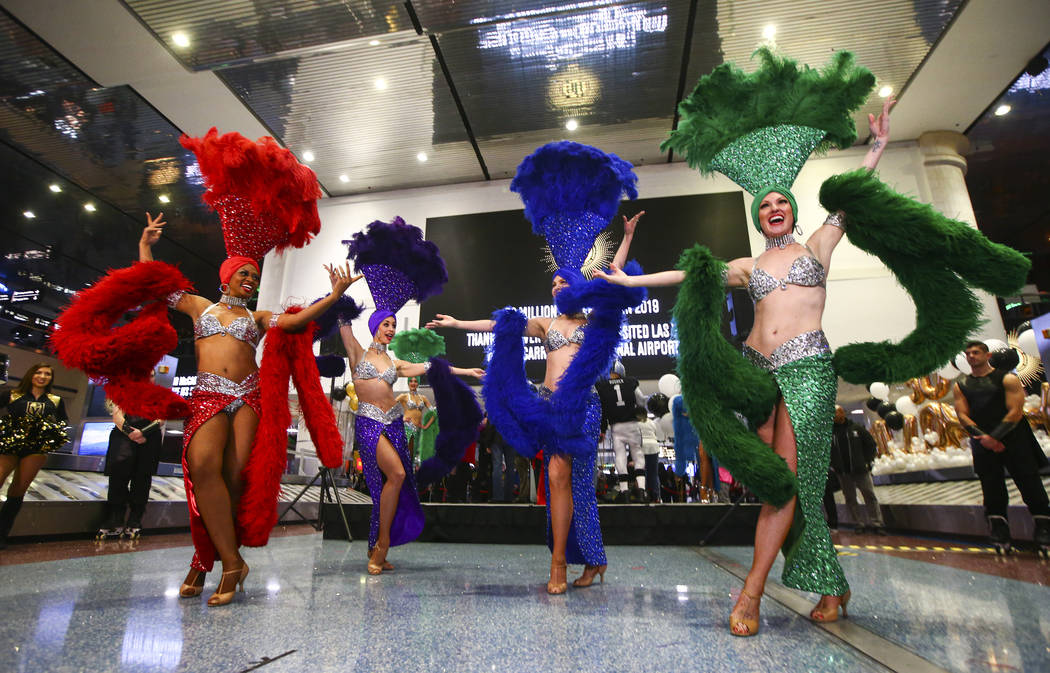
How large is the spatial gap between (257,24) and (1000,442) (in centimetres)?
868

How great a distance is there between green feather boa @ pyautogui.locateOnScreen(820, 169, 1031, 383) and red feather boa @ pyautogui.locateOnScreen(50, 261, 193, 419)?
3059mm

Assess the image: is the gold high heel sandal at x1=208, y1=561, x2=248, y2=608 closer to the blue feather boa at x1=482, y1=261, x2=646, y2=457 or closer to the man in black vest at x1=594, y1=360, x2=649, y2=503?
the blue feather boa at x1=482, y1=261, x2=646, y2=457

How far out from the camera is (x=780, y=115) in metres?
2.42

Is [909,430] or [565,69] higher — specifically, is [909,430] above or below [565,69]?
below

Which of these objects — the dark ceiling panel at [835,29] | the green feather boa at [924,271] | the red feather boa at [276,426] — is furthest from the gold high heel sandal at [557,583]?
the dark ceiling panel at [835,29]

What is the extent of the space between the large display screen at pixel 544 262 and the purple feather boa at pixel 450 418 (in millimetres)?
4572

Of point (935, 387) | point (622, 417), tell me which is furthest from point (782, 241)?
point (935, 387)

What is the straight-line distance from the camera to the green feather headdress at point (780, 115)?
2395 mm

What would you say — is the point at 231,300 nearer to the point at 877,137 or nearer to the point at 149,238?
the point at 149,238

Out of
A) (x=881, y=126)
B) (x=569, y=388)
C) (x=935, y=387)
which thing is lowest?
(x=569, y=388)

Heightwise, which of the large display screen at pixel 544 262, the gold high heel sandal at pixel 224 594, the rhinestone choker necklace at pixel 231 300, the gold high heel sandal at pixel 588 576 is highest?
the large display screen at pixel 544 262

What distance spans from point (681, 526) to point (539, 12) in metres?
6.08

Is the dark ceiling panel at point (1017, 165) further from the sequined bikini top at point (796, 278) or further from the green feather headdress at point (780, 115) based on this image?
the sequined bikini top at point (796, 278)

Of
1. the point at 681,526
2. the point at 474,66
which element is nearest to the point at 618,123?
the point at 474,66
